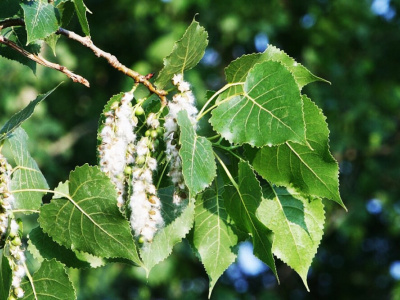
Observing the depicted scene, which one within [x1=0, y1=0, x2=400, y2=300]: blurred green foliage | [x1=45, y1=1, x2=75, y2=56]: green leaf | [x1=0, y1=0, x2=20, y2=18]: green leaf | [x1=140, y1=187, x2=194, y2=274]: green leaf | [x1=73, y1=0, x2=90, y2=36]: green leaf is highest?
[x1=0, y1=0, x2=400, y2=300]: blurred green foliage

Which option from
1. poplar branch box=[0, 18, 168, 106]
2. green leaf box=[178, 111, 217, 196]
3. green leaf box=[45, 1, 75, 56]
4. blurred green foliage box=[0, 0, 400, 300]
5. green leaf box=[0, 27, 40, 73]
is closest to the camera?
green leaf box=[178, 111, 217, 196]

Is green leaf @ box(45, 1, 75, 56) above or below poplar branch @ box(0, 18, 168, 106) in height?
above

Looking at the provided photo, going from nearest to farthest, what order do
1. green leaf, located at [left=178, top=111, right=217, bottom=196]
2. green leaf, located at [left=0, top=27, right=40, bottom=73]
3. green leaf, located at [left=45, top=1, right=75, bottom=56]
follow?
1. green leaf, located at [left=178, top=111, right=217, bottom=196]
2. green leaf, located at [left=45, top=1, right=75, bottom=56]
3. green leaf, located at [left=0, top=27, right=40, bottom=73]

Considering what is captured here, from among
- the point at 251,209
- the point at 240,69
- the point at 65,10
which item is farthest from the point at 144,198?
the point at 65,10

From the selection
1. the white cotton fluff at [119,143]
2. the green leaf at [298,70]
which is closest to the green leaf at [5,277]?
the white cotton fluff at [119,143]

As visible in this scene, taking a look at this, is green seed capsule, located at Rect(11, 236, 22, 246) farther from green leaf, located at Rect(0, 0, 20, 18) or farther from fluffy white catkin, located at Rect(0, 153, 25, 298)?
green leaf, located at Rect(0, 0, 20, 18)

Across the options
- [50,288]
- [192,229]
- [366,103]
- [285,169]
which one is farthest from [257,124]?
[366,103]

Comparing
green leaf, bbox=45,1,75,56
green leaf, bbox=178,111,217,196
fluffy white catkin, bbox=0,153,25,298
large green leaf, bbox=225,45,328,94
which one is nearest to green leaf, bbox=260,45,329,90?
large green leaf, bbox=225,45,328,94

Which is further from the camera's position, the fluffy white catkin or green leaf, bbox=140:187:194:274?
green leaf, bbox=140:187:194:274

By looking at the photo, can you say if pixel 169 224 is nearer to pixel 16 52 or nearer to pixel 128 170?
pixel 128 170
